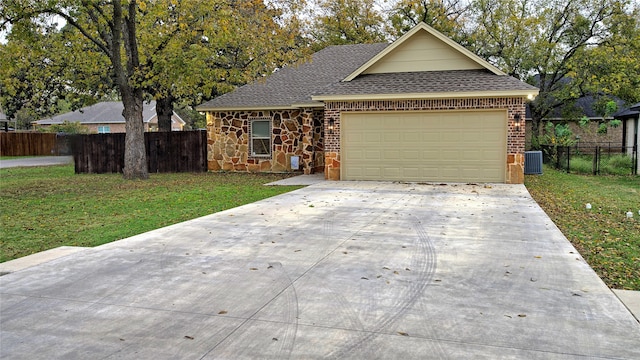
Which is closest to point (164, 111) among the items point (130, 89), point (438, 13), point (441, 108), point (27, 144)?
point (130, 89)

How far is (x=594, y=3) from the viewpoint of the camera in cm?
2625

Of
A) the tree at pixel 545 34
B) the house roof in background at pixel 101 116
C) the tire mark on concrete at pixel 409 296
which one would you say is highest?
the tree at pixel 545 34

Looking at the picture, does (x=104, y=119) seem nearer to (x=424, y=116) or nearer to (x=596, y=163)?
(x=424, y=116)

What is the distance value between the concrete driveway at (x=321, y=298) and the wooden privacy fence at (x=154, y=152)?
42.3 feet

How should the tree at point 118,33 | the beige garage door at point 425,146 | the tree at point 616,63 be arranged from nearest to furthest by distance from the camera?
the tree at point 118,33 → the beige garage door at point 425,146 → the tree at point 616,63

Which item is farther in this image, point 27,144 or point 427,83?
point 27,144

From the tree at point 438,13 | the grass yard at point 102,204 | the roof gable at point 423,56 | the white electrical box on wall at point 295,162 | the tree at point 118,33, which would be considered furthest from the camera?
the tree at point 438,13

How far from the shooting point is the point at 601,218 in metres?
9.16

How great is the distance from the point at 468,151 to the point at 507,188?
6.13 ft

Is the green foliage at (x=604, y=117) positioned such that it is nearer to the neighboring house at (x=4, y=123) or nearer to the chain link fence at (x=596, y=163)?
the chain link fence at (x=596, y=163)

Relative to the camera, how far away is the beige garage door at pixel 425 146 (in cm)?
1445

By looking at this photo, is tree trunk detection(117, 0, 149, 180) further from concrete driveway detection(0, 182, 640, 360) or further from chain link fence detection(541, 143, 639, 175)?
chain link fence detection(541, 143, 639, 175)

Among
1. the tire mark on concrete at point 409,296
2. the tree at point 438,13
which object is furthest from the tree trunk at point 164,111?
the tire mark on concrete at point 409,296

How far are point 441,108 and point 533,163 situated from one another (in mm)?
5728
